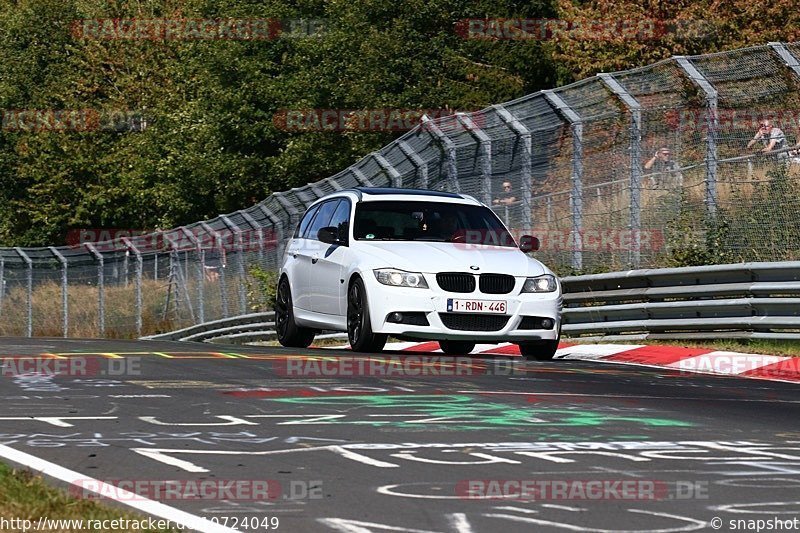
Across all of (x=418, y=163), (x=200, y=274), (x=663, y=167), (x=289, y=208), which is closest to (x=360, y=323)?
(x=663, y=167)

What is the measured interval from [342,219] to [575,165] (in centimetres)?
355

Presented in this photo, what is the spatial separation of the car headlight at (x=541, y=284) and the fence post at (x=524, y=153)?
14.6ft

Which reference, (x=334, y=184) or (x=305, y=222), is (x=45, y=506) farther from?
(x=334, y=184)

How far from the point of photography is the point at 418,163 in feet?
74.0

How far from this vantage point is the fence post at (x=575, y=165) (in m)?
19.5

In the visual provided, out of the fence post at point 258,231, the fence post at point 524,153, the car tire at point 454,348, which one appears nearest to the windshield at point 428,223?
the car tire at point 454,348

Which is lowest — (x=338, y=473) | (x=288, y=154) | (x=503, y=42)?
(x=338, y=473)

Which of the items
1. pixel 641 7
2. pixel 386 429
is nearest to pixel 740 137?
pixel 386 429

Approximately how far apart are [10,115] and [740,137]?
204 ft

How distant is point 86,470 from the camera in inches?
295

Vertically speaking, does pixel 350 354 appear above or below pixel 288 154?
below

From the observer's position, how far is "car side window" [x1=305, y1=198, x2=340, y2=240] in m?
18.2

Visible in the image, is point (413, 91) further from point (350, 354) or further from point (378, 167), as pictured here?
point (350, 354)

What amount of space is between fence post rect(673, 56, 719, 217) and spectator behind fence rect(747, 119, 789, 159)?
0.41m
